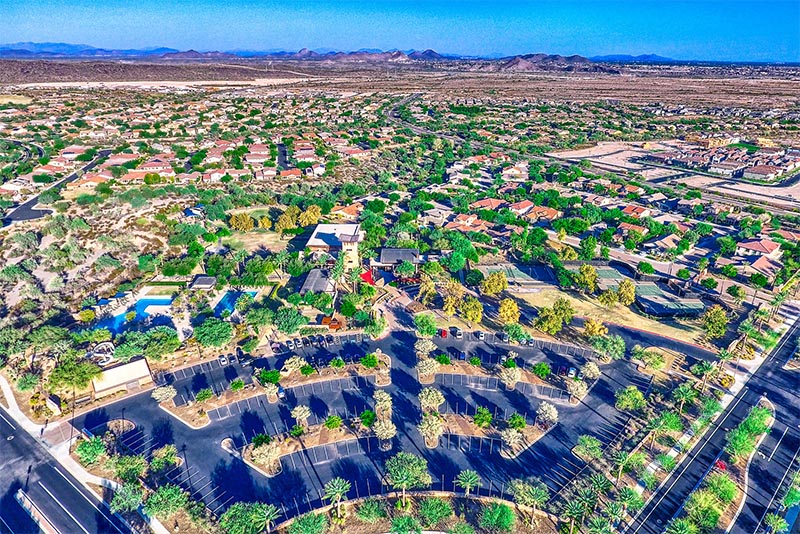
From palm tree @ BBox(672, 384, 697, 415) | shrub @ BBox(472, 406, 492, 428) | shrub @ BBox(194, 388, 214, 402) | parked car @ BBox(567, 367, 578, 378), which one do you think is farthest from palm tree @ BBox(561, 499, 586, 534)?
shrub @ BBox(194, 388, 214, 402)

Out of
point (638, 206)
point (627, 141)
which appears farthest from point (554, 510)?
point (627, 141)

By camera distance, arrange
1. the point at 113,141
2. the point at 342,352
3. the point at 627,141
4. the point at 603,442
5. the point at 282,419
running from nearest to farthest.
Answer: the point at 603,442 → the point at 282,419 → the point at 342,352 → the point at 113,141 → the point at 627,141

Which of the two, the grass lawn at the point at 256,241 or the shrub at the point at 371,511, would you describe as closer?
the shrub at the point at 371,511

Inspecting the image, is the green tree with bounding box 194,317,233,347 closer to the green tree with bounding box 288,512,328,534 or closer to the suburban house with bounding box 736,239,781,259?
the green tree with bounding box 288,512,328,534

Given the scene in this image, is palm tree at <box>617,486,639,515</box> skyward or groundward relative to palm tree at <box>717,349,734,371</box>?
groundward

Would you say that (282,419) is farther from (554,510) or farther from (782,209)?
(782,209)

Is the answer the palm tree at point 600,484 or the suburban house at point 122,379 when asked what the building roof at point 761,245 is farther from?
the suburban house at point 122,379

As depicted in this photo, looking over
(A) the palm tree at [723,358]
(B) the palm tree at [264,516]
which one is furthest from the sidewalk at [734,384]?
(B) the palm tree at [264,516]
